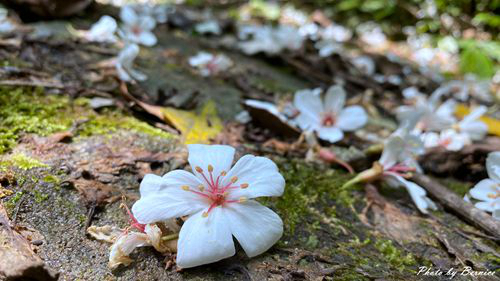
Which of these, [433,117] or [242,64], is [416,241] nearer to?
[433,117]

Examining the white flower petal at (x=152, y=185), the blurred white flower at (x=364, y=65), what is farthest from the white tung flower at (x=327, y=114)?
the blurred white flower at (x=364, y=65)

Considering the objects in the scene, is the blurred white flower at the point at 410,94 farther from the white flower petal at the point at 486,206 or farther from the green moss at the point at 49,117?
the green moss at the point at 49,117

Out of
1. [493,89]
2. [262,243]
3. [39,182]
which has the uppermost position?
[262,243]

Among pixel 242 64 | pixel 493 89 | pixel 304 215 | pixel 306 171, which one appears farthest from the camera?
pixel 493 89

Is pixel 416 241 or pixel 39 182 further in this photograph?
pixel 416 241

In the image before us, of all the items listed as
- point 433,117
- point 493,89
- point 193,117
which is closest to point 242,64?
point 193,117

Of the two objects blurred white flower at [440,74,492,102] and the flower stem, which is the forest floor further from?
blurred white flower at [440,74,492,102]

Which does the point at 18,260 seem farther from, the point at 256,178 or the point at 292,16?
the point at 292,16

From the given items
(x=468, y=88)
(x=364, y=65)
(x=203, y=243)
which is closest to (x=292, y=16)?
(x=364, y=65)
